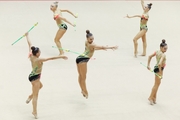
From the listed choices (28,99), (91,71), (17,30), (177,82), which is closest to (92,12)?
(17,30)

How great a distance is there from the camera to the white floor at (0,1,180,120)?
6086 millimetres

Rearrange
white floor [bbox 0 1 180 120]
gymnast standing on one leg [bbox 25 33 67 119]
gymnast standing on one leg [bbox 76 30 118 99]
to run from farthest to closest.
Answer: white floor [bbox 0 1 180 120] → gymnast standing on one leg [bbox 76 30 118 99] → gymnast standing on one leg [bbox 25 33 67 119]

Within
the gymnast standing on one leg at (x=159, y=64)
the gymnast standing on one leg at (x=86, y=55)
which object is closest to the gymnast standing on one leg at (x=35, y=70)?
the gymnast standing on one leg at (x=86, y=55)

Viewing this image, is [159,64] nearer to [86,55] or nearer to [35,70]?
[86,55]

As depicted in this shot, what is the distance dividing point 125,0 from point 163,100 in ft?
16.2

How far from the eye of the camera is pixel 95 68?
292 inches

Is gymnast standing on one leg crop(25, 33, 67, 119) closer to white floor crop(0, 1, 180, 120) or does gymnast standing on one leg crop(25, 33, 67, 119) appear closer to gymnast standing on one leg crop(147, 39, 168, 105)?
white floor crop(0, 1, 180, 120)

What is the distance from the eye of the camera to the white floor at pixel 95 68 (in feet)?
20.0

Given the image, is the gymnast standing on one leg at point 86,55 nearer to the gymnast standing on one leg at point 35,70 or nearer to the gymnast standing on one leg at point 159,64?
the gymnast standing on one leg at point 35,70

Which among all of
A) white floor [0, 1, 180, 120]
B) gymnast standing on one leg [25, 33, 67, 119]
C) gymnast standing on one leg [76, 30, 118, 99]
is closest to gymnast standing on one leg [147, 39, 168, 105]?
white floor [0, 1, 180, 120]

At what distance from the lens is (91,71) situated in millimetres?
7305

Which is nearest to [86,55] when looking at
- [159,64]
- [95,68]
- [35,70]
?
[35,70]

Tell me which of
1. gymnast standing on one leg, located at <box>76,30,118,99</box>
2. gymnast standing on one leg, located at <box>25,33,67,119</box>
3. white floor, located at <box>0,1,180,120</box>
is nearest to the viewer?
gymnast standing on one leg, located at <box>25,33,67,119</box>

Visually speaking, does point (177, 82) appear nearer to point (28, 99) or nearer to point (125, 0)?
point (28, 99)
